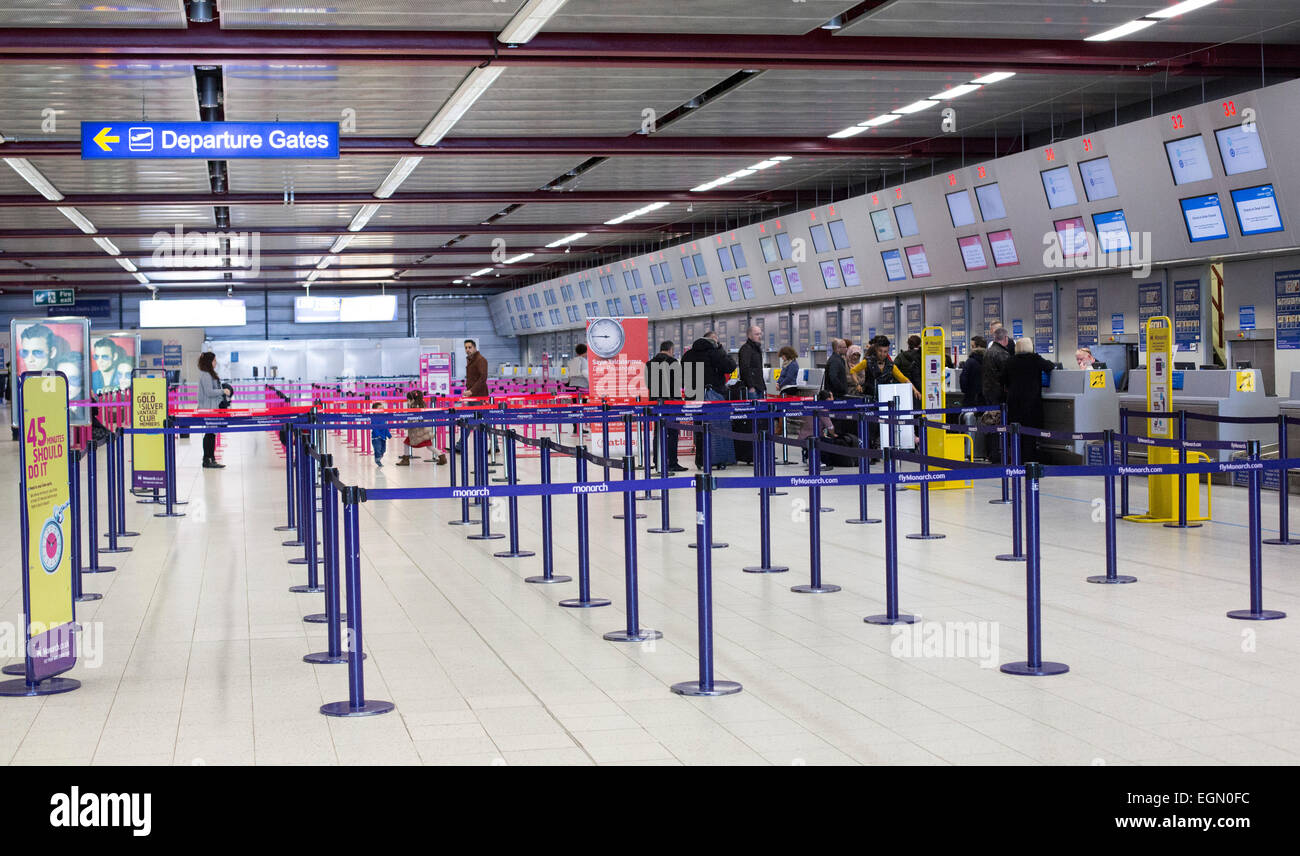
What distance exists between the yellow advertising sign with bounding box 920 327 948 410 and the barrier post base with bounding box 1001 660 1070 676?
29.1 ft

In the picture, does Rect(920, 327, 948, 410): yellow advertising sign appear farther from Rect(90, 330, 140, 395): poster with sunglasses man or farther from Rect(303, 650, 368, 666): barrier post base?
Rect(90, 330, 140, 395): poster with sunglasses man

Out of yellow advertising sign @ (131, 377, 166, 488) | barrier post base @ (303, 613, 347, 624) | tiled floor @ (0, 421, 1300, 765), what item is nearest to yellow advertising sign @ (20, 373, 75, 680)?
tiled floor @ (0, 421, 1300, 765)

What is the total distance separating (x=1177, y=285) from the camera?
1495cm

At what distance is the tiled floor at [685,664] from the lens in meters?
4.85

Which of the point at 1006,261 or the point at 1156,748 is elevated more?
the point at 1006,261

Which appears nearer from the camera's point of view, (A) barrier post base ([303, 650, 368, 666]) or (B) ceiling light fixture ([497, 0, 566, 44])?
(A) barrier post base ([303, 650, 368, 666])

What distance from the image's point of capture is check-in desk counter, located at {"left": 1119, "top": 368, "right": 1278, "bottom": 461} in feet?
42.9

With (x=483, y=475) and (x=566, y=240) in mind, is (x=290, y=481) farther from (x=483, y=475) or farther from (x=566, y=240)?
(x=566, y=240)

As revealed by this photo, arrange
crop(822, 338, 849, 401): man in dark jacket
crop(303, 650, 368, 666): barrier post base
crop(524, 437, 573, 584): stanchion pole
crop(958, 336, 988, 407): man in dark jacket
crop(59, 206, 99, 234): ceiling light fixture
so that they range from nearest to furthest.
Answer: crop(303, 650, 368, 666): barrier post base < crop(524, 437, 573, 584): stanchion pole < crop(958, 336, 988, 407): man in dark jacket < crop(822, 338, 849, 401): man in dark jacket < crop(59, 206, 99, 234): ceiling light fixture

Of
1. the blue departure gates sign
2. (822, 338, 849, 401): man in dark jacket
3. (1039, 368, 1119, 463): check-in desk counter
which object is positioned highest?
the blue departure gates sign

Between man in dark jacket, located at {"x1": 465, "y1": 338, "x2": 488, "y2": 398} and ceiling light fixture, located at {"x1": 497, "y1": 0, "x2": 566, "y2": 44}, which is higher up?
ceiling light fixture, located at {"x1": 497, "y1": 0, "x2": 566, "y2": 44}
